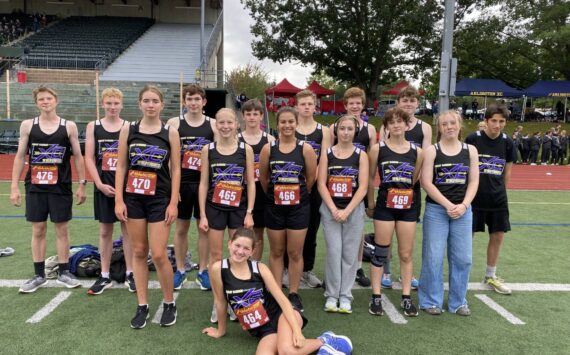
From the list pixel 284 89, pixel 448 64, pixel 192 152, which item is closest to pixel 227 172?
pixel 192 152

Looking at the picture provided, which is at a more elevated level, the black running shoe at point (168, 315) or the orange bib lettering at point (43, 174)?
the orange bib lettering at point (43, 174)

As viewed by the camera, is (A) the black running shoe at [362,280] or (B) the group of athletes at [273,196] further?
(A) the black running shoe at [362,280]

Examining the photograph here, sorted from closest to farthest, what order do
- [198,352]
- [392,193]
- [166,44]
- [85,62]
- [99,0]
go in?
[198,352] → [392,193] → [85,62] → [166,44] → [99,0]

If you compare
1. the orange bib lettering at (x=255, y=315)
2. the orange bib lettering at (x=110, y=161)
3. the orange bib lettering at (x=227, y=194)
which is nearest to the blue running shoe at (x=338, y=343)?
the orange bib lettering at (x=255, y=315)

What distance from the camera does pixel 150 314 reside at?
149 inches

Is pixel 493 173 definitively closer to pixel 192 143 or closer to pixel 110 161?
pixel 192 143

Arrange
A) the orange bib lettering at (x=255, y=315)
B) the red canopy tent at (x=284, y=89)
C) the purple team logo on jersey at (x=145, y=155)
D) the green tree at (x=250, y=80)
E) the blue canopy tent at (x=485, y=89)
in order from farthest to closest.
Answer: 1. the green tree at (x=250, y=80)
2. the blue canopy tent at (x=485, y=89)
3. the red canopy tent at (x=284, y=89)
4. the purple team logo on jersey at (x=145, y=155)
5. the orange bib lettering at (x=255, y=315)

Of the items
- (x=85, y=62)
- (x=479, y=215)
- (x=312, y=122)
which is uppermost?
(x=85, y=62)

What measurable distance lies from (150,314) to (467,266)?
2.82 m

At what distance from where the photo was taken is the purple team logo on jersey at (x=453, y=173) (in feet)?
12.3

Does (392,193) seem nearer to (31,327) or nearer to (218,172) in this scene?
(218,172)

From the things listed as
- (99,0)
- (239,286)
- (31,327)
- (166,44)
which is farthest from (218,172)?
(99,0)

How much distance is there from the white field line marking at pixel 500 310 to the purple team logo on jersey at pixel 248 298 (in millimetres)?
2265

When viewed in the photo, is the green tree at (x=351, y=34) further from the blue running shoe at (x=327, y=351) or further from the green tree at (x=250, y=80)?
the blue running shoe at (x=327, y=351)
